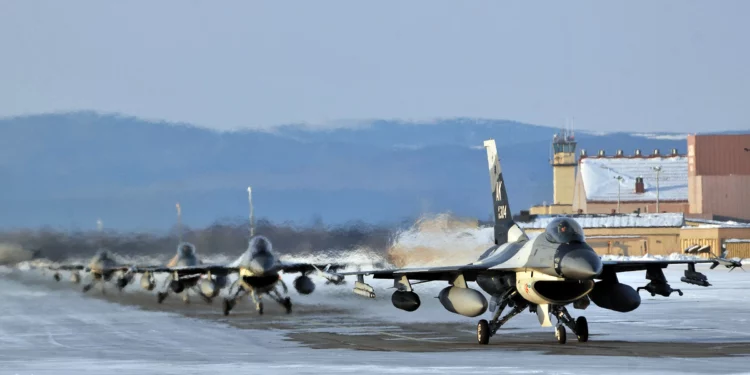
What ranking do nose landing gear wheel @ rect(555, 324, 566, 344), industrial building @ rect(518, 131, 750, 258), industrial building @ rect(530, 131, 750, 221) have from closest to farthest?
nose landing gear wheel @ rect(555, 324, 566, 344)
industrial building @ rect(518, 131, 750, 258)
industrial building @ rect(530, 131, 750, 221)

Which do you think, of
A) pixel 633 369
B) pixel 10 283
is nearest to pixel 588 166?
pixel 10 283

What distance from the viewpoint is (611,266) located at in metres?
26.2

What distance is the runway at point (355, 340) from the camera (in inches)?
840

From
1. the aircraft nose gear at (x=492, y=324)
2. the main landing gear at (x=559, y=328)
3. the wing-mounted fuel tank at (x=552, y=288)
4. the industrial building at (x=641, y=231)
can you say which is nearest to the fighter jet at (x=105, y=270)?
the aircraft nose gear at (x=492, y=324)

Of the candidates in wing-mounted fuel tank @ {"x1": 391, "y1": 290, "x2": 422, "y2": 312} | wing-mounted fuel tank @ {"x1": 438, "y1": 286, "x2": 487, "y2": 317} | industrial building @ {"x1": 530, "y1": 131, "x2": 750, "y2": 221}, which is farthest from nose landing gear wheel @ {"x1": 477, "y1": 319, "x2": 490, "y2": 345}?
industrial building @ {"x1": 530, "y1": 131, "x2": 750, "y2": 221}

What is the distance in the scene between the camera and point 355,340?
27812 mm

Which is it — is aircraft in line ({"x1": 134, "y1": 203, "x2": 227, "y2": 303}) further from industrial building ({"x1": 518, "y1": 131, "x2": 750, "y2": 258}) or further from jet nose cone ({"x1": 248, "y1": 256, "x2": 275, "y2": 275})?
industrial building ({"x1": 518, "y1": 131, "x2": 750, "y2": 258})

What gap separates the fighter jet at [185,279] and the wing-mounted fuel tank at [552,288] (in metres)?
19.7

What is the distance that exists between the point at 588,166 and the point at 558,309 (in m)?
114

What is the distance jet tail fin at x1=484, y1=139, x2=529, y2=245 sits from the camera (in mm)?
28844

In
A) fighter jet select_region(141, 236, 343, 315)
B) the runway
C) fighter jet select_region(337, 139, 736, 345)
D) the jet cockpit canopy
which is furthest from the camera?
fighter jet select_region(141, 236, 343, 315)

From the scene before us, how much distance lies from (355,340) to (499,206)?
15.4 ft

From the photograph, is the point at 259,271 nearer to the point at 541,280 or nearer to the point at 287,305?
the point at 287,305

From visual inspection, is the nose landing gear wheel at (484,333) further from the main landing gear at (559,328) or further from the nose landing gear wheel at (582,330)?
the nose landing gear wheel at (582,330)
